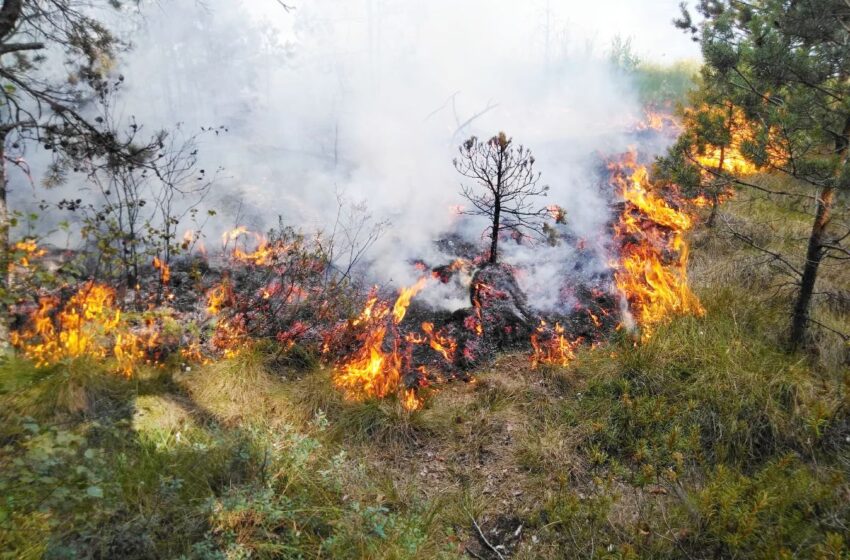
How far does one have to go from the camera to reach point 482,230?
8711 mm

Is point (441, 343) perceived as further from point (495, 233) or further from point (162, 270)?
point (162, 270)

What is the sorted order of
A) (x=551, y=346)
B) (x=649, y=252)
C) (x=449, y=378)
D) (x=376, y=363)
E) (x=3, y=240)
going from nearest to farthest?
(x=3, y=240), (x=376, y=363), (x=449, y=378), (x=551, y=346), (x=649, y=252)

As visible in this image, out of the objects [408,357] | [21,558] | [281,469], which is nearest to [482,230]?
[408,357]

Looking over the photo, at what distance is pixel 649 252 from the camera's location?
7.61 meters

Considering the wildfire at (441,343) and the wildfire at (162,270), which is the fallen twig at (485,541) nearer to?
the wildfire at (441,343)

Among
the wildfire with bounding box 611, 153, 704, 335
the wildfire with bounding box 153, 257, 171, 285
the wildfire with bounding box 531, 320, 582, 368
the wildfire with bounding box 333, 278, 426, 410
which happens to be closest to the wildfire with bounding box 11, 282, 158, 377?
the wildfire with bounding box 153, 257, 171, 285

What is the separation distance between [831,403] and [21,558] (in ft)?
21.3

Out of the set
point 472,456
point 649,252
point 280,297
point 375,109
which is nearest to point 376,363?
point 472,456

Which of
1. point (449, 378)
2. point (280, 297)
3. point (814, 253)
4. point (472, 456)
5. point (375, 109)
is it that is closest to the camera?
point (814, 253)

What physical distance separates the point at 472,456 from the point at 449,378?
1.41m

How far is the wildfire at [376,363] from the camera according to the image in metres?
5.16

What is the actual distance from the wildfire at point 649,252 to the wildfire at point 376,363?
3207mm

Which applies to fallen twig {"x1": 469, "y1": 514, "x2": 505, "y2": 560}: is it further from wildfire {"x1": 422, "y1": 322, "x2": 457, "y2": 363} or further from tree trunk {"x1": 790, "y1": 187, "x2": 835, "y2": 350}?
tree trunk {"x1": 790, "y1": 187, "x2": 835, "y2": 350}

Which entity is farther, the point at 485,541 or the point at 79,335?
the point at 79,335
